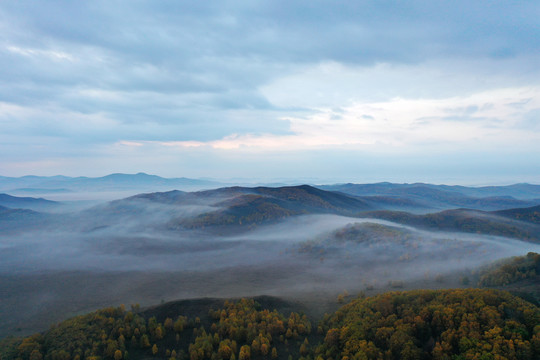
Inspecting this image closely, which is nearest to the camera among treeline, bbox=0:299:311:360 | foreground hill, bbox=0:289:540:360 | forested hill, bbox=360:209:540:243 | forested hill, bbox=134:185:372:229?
foreground hill, bbox=0:289:540:360

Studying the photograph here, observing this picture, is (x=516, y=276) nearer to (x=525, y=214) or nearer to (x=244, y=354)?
(x=244, y=354)

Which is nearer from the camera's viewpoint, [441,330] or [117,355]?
[441,330]

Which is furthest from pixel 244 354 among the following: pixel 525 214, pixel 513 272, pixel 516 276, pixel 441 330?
pixel 525 214

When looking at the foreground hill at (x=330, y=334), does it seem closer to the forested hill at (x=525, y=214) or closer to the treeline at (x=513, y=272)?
the treeline at (x=513, y=272)

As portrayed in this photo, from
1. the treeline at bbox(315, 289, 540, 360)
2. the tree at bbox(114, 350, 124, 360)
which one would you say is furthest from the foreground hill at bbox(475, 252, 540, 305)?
the tree at bbox(114, 350, 124, 360)

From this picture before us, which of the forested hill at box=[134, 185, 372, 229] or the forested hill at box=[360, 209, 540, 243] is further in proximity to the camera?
the forested hill at box=[134, 185, 372, 229]

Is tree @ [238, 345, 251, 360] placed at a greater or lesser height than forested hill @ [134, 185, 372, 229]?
lesser

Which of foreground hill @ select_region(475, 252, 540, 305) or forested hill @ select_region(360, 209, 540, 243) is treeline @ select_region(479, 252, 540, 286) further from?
forested hill @ select_region(360, 209, 540, 243)

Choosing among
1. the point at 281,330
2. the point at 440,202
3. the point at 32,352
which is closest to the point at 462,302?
the point at 281,330
